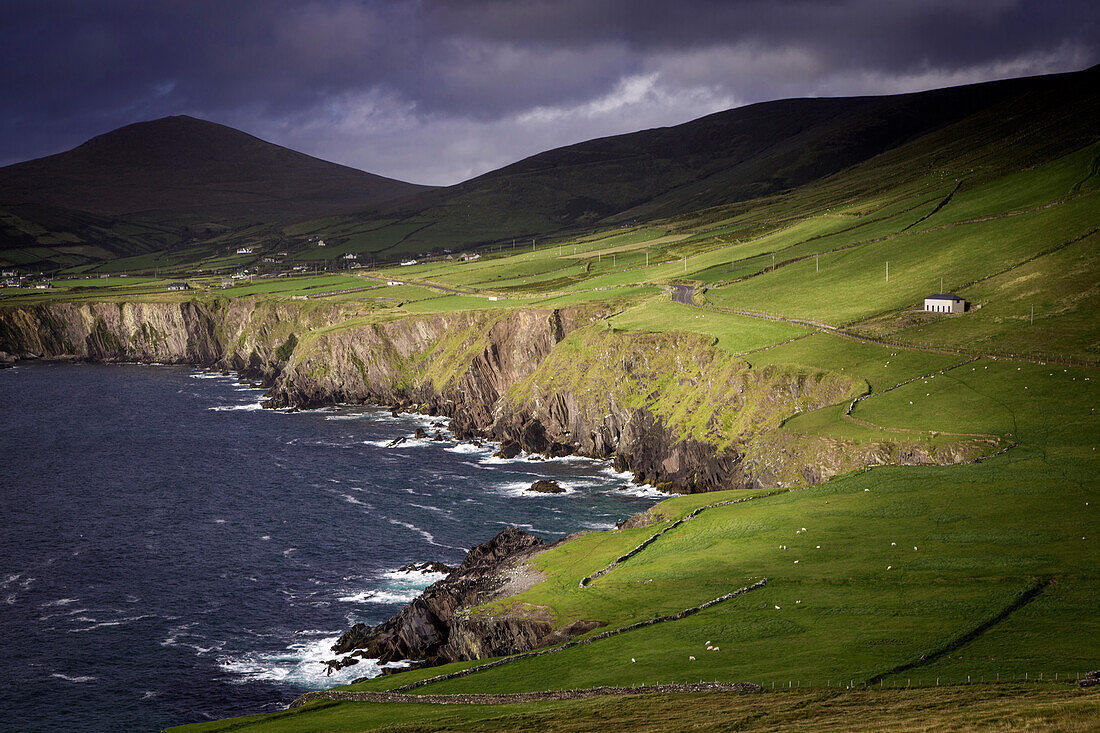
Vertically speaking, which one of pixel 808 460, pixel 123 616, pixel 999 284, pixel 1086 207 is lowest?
pixel 123 616

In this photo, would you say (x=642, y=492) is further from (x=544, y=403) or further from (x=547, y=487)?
(x=544, y=403)

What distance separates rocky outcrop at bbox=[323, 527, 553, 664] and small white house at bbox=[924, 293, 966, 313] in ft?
237

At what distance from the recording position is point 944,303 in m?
118

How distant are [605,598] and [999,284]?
90345mm

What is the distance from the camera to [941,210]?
6698 inches

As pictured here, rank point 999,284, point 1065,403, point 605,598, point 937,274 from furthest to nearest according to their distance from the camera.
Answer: point 937,274 < point 999,284 < point 1065,403 < point 605,598

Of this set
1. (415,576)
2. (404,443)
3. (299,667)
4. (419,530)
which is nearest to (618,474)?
(419,530)

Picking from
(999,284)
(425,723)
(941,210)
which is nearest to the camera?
(425,723)

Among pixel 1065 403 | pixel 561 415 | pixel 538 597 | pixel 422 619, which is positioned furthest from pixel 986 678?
pixel 561 415

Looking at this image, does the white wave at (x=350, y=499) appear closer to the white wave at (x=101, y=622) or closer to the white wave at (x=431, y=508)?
the white wave at (x=431, y=508)

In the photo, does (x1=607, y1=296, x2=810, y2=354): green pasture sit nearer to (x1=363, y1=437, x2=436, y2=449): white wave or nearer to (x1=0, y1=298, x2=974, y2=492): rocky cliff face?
(x1=0, y1=298, x2=974, y2=492): rocky cliff face

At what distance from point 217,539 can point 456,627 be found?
141 feet

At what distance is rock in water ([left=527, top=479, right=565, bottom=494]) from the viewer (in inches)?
4210

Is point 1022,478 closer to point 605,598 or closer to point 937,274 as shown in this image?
point 605,598
